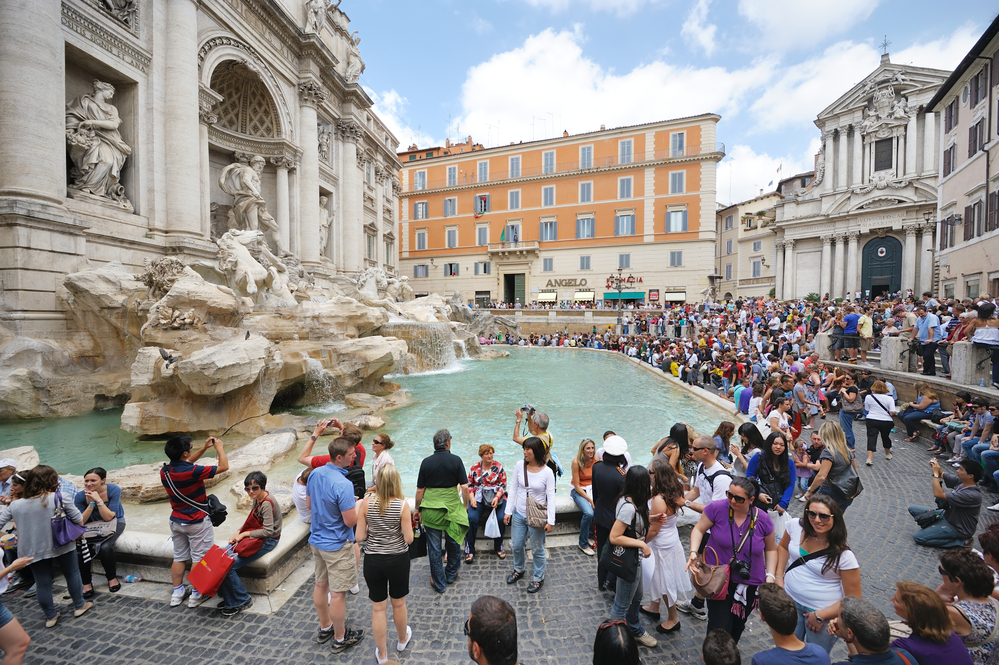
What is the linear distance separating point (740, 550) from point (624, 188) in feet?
117

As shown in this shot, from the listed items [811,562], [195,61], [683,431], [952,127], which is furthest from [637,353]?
[195,61]

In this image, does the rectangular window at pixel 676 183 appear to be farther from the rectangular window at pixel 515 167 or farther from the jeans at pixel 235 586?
the jeans at pixel 235 586

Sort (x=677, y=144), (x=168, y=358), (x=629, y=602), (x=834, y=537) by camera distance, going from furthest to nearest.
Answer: (x=677, y=144) → (x=168, y=358) → (x=629, y=602) → (x=834, y=537)

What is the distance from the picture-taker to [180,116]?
13.6 metres

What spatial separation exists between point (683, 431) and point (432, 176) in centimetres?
4069

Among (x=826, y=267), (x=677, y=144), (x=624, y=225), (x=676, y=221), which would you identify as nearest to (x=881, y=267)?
(x=826, y=267)

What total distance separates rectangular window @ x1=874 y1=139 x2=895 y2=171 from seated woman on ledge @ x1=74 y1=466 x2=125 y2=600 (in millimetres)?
36794

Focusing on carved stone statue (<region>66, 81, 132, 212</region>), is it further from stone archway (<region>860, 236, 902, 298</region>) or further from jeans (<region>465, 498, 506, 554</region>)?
stone archway (<region>860, 236, 902, 298</region>)

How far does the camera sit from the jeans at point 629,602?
115 inches

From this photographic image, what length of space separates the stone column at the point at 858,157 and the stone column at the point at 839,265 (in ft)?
11.5

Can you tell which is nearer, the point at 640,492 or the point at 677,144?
the point at 640,492

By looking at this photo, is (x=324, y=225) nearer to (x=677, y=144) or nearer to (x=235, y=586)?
(x=235, y=586)

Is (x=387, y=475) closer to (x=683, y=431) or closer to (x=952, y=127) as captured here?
(x=683, y=431)

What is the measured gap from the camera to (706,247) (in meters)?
32.3
